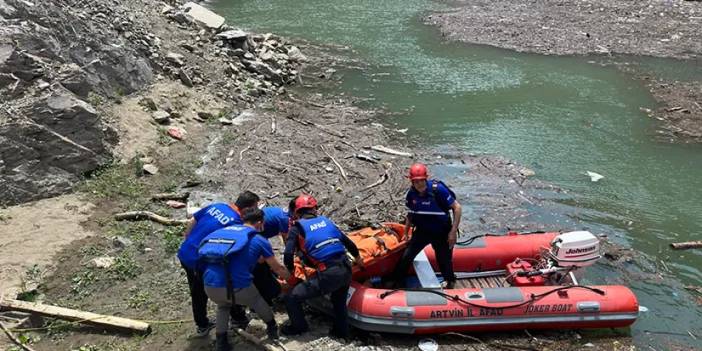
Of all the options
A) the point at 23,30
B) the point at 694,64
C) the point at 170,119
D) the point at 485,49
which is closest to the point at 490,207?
the point at 170,119

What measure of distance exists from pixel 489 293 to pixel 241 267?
3053 millimetres

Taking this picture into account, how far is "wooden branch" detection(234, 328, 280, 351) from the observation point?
5866 mm

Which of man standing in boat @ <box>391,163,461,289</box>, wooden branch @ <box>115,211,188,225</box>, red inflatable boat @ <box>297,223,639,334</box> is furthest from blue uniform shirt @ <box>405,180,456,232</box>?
wooden branch @ <box>115,211,188,225</box>

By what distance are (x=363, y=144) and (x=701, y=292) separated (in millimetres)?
6785

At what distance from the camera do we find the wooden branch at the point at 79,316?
6250mm

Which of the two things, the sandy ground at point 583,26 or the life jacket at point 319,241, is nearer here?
the life jacket at point 319,241

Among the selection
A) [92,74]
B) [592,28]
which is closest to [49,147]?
[92,74]

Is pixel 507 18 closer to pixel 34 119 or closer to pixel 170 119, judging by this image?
pixel 170 119

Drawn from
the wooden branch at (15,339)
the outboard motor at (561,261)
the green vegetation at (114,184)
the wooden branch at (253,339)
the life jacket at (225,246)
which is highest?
the life jacket at (225,246)

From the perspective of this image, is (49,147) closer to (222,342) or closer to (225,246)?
(222,342)

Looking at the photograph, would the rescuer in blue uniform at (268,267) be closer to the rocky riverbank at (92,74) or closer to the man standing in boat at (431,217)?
the man standing in boat at (431,217)

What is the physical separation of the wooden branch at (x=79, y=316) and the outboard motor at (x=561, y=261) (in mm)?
4590

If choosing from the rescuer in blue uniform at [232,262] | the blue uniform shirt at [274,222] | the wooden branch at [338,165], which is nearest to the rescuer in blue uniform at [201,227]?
the rescuer in blue uniform at [232,262]

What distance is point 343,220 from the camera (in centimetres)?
941
